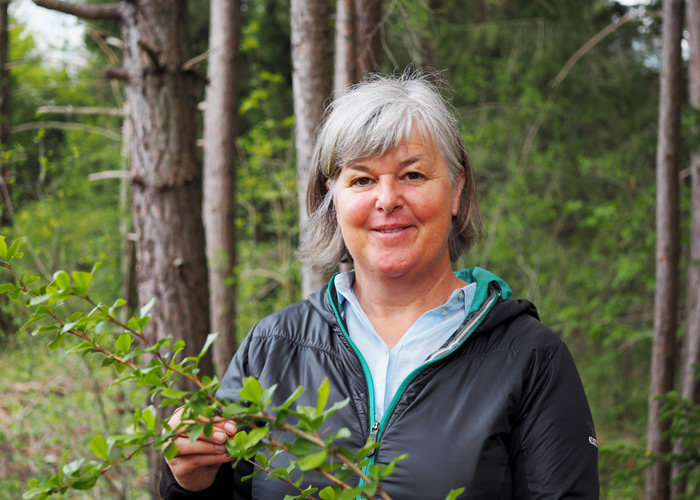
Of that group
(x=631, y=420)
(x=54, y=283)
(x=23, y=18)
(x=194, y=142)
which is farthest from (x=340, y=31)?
(x=23, y=18)

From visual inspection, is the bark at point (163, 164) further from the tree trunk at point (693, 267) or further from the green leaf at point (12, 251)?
the tree trunk at point (693, 267)

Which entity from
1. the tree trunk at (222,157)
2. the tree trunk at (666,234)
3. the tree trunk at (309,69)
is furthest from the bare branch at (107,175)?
the tree trunk at (666,234)

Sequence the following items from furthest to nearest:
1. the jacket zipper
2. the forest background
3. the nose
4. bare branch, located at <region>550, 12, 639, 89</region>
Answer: bare branch, located at <region>550, 12, 639, 89</region> → the forest background → the nose → the jacket zipper

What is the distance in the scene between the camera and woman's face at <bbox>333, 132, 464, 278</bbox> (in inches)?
73.8

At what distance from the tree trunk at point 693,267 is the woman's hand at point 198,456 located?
15.9 ft

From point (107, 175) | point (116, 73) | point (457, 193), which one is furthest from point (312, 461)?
point (107, 175)

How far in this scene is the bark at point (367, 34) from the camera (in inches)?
167

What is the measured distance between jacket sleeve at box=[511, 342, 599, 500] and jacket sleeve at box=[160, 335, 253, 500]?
0.76 metres

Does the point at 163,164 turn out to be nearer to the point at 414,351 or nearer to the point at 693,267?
the point at 414,351

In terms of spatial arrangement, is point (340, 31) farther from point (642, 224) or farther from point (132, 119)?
point (642, 224)

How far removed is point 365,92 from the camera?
200 centimetres

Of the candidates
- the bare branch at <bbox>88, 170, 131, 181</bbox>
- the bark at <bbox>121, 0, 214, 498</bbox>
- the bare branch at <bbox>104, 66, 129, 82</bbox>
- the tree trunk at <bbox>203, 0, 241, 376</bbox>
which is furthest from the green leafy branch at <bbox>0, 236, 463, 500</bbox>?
the tree trunk at <bbox>203, 0, 241, 376</bbox>

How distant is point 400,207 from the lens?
187 cm

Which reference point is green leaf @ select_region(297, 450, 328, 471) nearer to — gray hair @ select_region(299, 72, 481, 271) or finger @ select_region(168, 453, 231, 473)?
finger @ select_region(168, 453, 231, 473)
